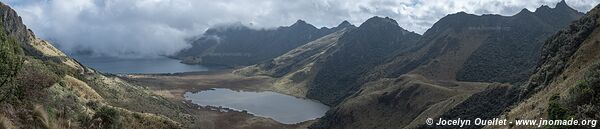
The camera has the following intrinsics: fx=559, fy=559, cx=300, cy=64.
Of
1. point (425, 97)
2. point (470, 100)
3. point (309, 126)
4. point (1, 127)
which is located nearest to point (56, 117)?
point (1, 127)

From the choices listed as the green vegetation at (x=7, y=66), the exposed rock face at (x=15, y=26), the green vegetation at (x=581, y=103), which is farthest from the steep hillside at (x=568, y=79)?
the exposed rock face at (x=15, y=26)

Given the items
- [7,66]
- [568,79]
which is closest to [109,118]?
[7,66]

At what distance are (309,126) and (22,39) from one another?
93082mm

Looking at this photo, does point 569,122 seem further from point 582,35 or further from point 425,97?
point 425,97

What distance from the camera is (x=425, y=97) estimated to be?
168 meters

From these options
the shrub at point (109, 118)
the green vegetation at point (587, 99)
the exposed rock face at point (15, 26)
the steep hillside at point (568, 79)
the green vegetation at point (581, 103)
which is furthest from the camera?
the exposed rock face at point (15, 26)

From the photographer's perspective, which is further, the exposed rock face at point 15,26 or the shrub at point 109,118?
the exposed rock face at point 15,26

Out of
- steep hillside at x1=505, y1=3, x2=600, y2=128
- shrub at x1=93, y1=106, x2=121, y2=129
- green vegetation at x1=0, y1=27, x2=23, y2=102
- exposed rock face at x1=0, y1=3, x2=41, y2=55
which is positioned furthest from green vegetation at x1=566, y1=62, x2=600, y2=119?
exposed rock face at x1=0, y1=3, x2=41, y2=55

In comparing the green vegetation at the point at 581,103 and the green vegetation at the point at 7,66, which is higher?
the green vegetation at the point at 581,103

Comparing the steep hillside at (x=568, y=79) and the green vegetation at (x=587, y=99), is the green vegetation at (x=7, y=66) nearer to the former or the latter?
the green vegetation at (x=587, y=99)

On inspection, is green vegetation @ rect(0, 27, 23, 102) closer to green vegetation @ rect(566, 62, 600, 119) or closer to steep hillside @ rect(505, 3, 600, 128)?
green vegetation @ rect(566, 62, 600, 119)

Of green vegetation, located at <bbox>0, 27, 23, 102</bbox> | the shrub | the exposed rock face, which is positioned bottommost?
the shrub

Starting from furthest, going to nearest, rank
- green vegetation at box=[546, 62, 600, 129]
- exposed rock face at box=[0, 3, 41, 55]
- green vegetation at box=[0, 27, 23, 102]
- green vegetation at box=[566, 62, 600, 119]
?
exposed rock face at box=[0, 3, 41, 55]
green vegetation at box=[546, 62, 600, 129]
green vegetation at box=[566, 62, 600, 119]
green vegetation at box=[0, 27, 23, 102]

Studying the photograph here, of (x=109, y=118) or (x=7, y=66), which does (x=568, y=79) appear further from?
(x=7, y=66)
